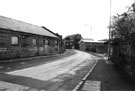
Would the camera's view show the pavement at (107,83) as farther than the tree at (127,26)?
No

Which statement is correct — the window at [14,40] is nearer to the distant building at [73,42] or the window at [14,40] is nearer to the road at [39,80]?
the road at [39,80]

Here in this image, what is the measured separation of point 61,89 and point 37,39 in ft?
69.8

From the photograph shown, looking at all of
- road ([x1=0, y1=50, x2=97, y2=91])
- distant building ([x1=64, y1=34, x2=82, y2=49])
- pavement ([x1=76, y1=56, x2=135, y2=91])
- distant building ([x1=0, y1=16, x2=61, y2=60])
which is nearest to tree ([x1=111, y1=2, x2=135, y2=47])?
pavement ([x1=76, y1=56, x2=135, y2=91])

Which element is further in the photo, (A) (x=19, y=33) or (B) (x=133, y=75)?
(A) (x=19, y=33)

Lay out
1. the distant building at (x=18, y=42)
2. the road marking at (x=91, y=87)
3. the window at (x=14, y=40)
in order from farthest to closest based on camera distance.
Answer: the window at (x=14, y=40)
the distant building at (x=18, y=42)
the road marking at (x=91, y=87)

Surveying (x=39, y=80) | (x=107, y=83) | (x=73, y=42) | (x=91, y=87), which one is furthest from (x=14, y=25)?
(x=73, y=42)

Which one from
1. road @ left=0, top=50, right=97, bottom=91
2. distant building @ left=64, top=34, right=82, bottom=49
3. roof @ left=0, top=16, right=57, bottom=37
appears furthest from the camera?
distant building @ left=64, top=34, right=82, bottom=49

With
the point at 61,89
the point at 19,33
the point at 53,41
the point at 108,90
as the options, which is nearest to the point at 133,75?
the point at 108,90

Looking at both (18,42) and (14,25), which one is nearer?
(18,42)

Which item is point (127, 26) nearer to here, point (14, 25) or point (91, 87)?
point (91, 87)

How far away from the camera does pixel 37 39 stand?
2681 cm

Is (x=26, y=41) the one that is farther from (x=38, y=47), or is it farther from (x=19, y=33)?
(x=38, y=47)

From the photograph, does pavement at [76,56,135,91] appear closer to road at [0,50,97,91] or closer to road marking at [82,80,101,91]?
road marking at [82,80,101,91]

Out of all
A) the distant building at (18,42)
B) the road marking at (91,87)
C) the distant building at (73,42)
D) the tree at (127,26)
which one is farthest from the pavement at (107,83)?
the distant building at (73,42)
